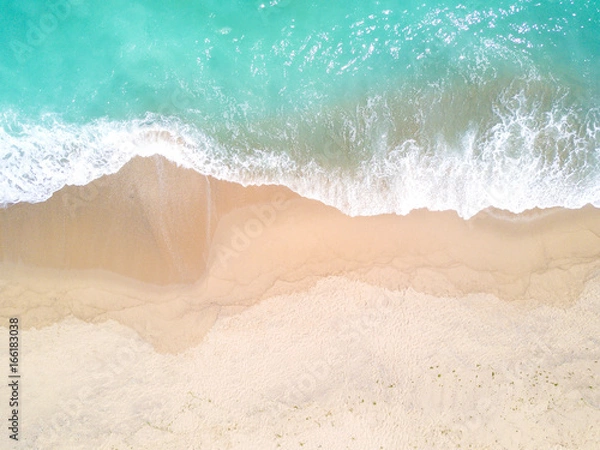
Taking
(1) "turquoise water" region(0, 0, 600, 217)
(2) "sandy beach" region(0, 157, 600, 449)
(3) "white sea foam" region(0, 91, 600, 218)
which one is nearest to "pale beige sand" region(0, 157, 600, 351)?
(2) "sandy beach" region(0, 157, 600, 449)

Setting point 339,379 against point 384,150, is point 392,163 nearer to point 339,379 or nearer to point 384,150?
point 384,150

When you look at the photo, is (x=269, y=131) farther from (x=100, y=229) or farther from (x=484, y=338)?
(x=484, y=338)

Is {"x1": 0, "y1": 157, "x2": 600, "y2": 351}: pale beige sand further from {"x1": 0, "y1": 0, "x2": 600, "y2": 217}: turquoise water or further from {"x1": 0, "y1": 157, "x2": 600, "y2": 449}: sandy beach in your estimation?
{"x1": 0, "y1": 0, "x2": 600, "y2": 217}: turquoise water

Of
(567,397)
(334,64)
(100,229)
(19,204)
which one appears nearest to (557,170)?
(567,397)

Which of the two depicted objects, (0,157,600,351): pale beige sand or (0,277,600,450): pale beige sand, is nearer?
(0,277,600,450): pale beige sand

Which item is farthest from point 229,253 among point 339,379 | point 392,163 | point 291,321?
point 392,163

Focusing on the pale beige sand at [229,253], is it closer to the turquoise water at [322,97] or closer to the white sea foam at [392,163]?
the white sea foam at [392,163]
